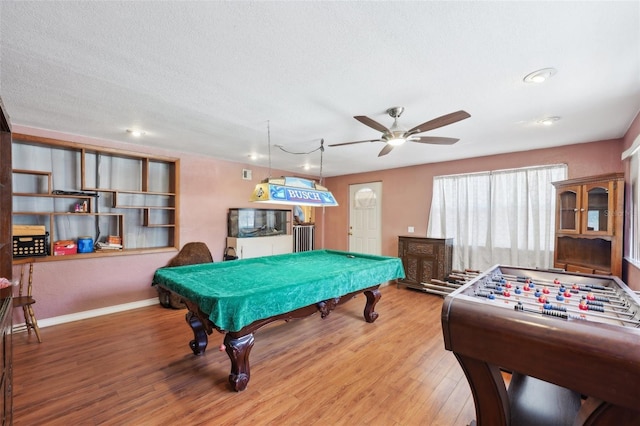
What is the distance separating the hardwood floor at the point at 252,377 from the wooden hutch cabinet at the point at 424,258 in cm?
152

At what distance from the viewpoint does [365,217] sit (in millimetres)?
6344

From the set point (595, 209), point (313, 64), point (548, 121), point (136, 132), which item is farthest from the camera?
point (136, 132)

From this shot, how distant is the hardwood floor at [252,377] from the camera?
74.1 inches

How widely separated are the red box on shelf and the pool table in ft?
5.74

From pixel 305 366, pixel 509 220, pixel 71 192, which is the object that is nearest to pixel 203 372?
pixel 305 366

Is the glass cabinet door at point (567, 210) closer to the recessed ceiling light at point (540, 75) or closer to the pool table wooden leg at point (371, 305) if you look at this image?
the recessed ceiling light at point (540, 75)

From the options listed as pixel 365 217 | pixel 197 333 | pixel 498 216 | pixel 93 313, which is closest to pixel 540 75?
pixel 498 216

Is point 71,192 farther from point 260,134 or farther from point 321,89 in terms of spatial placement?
point 321,89

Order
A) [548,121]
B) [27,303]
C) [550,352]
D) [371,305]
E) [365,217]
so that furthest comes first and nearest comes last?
[365,217] < [371,305] < [548,121] < [27,303] < [550,352]

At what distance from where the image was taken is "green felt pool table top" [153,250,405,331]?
1.94m

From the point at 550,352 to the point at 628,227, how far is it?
10.6 ft

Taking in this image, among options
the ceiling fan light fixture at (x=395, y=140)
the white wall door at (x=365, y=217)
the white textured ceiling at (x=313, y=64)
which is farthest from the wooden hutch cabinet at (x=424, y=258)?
the ceiling fan light fixture at (x=395, y=140)

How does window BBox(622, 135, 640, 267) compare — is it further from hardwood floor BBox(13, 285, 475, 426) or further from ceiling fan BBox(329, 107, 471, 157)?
hardwood floor BBox(13, 285, 475, 426)

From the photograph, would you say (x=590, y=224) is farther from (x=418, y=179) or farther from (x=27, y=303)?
Result: (x=27, y=303)
